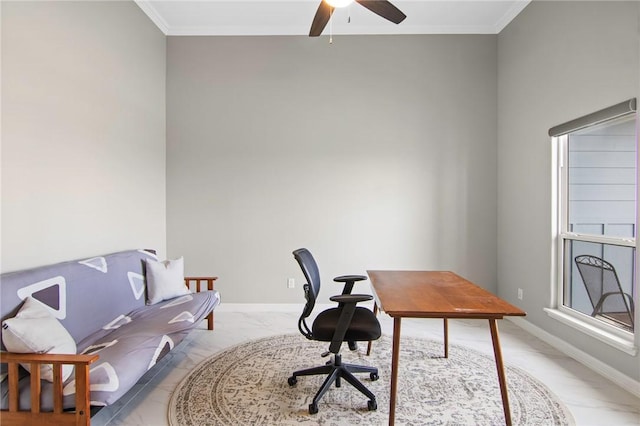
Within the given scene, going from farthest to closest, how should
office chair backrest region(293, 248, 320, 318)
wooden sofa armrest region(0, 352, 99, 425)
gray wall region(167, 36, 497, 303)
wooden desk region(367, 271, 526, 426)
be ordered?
gray wall region(167, 36, 497, 303) < office chair backrest region(293, 248, 320, 318) < wooden desk region(367, 271, 526, 426) < wooden sofa armrest region(0, 352, 99, 425)

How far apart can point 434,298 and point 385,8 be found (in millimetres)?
1818

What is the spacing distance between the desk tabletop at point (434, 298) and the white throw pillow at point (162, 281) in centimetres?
177

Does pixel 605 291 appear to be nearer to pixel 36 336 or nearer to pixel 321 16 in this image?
pixel 321 16

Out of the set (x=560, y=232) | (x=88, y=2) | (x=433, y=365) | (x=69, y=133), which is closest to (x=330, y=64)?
(x=88, y=2)

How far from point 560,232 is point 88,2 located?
14.2 ft

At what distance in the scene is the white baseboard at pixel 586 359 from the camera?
6.45 feet

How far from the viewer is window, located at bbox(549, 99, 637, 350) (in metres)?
2.09

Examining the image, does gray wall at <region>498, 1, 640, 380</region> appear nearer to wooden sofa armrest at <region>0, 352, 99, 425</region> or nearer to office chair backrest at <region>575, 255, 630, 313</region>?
office chair backrest at <region>575, 255, 630, 313</region>

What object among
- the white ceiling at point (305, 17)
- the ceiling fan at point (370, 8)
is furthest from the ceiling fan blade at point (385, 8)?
the white ceiling at point (305, 17)

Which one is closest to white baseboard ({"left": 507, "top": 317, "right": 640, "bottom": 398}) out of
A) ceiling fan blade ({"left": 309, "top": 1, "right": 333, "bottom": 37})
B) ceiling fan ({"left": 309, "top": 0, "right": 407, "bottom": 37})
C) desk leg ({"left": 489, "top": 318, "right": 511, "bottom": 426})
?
desk leg ({"left": 489, "top": 318, "right": 511, "bottom": 426})

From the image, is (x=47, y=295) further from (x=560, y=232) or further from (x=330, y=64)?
(x=560, y=232)

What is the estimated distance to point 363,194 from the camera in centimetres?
349

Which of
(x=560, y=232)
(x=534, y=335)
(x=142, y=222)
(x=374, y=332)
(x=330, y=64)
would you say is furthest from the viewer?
(x=330, y=64)

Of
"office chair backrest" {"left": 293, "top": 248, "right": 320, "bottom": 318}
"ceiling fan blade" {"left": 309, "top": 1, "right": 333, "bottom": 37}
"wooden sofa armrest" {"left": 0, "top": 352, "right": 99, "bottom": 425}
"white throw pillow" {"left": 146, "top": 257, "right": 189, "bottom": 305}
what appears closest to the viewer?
"wooden sofa armrest" {"left": 0, "top": 352, "right": 99, "bottom": 425}
